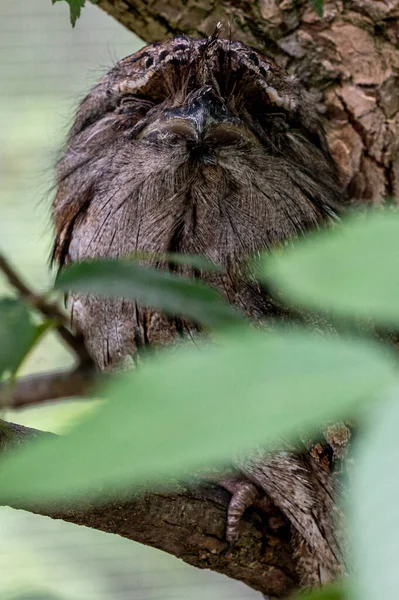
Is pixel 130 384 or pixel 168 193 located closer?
pixel 130 384

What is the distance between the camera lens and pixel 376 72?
5.78ft

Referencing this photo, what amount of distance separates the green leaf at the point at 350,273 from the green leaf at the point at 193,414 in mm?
16

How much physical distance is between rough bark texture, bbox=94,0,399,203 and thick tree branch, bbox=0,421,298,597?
0.78 metres

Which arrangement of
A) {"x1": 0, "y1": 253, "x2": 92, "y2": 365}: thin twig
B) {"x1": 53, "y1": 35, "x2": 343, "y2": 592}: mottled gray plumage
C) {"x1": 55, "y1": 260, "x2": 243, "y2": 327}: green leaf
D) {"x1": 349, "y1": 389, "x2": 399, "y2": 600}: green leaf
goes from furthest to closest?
{"x1": 53, "y1": 35, "x2": 343, "y2": 592}: mottled gray plumage → {"x1": 0, "y1": 253, "x2": 92, "y2": 365}: thin twig → {"x1": 55, "y1": 260, "x2": 243, "y2": 327}: green leaf → {"x1": 349, "y1": 389, "x2": 399, "y2": 600}: green leaf

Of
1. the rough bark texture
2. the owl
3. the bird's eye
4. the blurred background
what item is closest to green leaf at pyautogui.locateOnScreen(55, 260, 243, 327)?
the owl

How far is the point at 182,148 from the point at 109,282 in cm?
94

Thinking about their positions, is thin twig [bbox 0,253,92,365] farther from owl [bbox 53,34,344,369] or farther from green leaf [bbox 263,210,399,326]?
green leaf [bbox 263,210,399,326]

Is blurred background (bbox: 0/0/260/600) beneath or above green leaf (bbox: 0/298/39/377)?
beneath

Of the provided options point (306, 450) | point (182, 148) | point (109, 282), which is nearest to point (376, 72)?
point (182, 148)

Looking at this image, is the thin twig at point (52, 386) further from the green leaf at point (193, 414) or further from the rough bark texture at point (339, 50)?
the green leaf at point (193, 414)

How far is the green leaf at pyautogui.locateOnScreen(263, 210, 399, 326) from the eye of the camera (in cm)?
29

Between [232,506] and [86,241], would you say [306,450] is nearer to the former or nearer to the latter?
[232,506]

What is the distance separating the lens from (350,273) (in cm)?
29

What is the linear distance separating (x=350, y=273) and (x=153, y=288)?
29 cm
